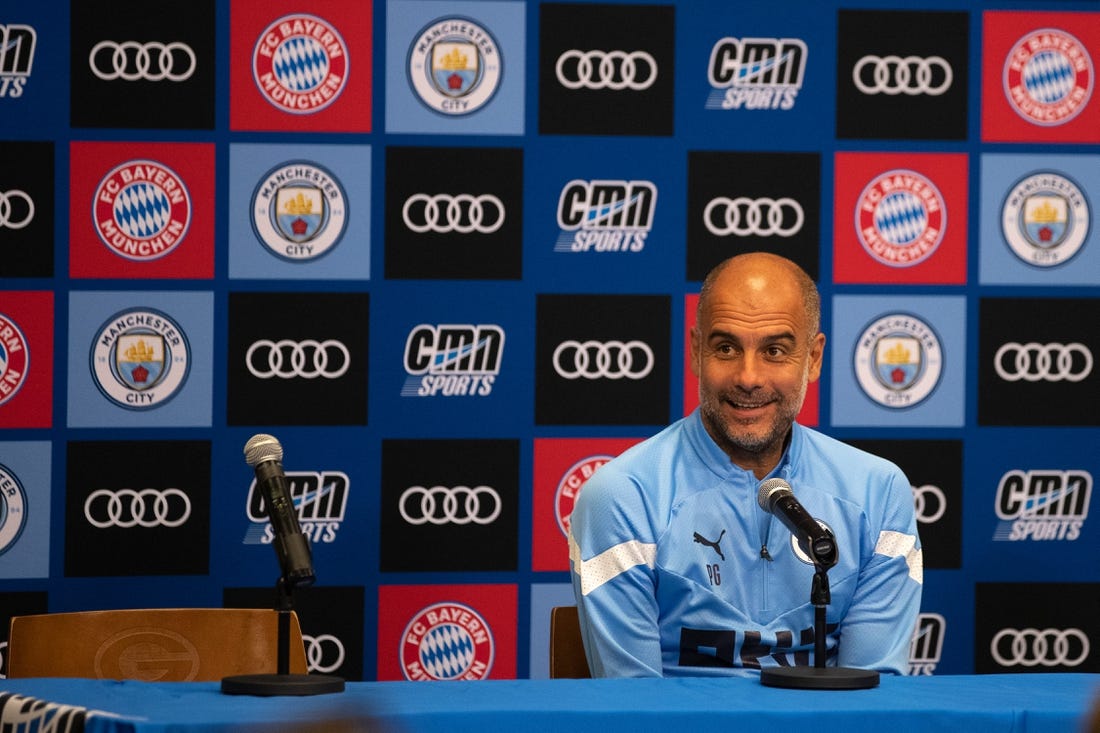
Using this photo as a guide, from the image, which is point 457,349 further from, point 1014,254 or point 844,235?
point 1014,254

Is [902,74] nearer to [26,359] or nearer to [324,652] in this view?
[324,652]

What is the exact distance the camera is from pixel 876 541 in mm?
2441

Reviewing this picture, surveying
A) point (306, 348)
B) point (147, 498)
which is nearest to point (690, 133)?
point (306, 348)

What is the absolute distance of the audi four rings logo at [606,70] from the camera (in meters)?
3.50

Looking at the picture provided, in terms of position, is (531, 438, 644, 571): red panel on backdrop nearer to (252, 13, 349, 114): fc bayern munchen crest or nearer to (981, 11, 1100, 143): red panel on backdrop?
(252, 13, 349, 114): fc bayern munchen crest

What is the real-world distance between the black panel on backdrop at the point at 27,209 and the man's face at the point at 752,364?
1.82m

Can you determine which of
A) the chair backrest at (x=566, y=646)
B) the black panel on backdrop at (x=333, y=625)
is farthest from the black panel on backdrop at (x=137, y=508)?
the chair backrest at (x=566, y=646)

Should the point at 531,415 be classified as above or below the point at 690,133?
below

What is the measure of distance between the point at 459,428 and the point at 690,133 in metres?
0.98

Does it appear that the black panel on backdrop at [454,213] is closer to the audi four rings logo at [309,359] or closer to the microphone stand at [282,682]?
the audi four rings logo at [309,359]

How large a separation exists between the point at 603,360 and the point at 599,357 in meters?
0.01

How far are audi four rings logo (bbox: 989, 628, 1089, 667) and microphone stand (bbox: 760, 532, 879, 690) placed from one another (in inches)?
76.1

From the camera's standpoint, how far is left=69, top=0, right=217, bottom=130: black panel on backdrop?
3.41 meters

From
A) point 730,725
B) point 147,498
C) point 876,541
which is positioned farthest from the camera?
point 147,498
